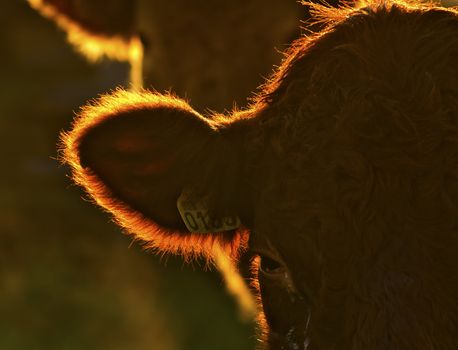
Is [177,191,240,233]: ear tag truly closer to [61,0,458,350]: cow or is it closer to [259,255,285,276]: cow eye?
[61,0,458,350]: cow

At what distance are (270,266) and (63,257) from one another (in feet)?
27.2

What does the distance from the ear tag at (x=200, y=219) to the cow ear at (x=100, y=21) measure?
3819 mm

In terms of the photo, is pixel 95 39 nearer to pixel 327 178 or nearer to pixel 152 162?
pixel 152 162

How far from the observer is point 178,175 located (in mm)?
3092

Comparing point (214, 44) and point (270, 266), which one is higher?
point (214, 44)

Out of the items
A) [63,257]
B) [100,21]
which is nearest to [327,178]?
[100,21]

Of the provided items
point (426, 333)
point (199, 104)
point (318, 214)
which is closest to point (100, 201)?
point (318, 214)

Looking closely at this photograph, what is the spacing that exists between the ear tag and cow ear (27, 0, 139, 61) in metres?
3.82

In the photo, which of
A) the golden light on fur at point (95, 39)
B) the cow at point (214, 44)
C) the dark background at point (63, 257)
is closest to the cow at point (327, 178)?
the cow at point (214, 44)

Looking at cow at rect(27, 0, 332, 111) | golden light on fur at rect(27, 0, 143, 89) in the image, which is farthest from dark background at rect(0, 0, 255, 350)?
cow at rect(27, 0, 332, 111)

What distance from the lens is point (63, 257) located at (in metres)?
10.8

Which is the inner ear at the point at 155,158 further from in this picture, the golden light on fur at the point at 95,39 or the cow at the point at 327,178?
the golden light on fur at the point at 95,39

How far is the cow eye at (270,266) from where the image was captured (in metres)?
2.75

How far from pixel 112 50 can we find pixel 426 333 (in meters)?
5.03
